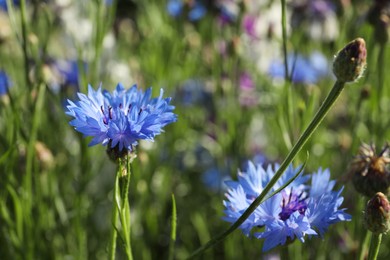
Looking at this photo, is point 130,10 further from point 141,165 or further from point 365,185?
point 365,185

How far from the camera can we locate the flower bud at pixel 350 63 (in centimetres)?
51

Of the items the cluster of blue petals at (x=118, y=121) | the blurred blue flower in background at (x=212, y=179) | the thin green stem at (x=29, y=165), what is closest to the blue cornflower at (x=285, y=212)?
the cluster of blue petals at (x=118, y=121)

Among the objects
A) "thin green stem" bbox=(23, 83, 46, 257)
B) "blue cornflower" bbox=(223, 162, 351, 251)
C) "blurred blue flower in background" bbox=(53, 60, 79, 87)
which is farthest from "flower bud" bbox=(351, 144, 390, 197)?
"blurred blue flower in background" bbox=(53, 60, 79, 87)

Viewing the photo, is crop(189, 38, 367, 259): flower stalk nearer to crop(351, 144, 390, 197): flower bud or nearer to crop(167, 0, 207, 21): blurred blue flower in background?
crop(351, 144, 390, 197): flower bud

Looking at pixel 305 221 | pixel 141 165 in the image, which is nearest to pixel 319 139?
pixel 141 165

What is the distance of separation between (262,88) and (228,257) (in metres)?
0.51

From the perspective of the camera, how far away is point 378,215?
0.56 meters

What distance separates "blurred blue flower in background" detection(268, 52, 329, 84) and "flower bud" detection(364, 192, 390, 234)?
70 cm

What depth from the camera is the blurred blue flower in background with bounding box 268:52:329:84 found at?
1.33m

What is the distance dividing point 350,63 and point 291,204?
0.18 metres

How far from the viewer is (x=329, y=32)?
4.94 feet

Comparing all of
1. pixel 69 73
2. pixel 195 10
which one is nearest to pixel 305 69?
pixel 195 10

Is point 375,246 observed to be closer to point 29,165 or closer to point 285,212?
point 285,212

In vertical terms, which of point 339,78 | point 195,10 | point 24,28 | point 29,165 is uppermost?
point 195,10
